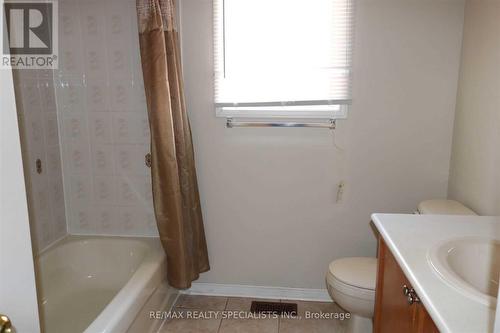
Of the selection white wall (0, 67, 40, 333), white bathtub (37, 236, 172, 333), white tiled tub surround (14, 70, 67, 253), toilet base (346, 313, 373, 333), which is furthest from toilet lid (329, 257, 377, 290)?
white tiled tub surround (14, 70, 67, 253)

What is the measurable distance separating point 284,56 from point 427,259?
1.55m

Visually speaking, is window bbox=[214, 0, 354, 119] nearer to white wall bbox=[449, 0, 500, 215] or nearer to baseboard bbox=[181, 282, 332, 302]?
white wall bbox=[449, 0, 500, 215]

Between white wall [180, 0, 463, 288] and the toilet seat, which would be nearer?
the toilet seat

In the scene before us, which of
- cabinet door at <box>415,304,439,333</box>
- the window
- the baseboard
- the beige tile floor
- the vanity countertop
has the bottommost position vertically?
the beige tile floor

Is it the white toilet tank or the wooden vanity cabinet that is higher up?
the white toilet tank

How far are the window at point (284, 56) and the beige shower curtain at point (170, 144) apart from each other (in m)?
0.32

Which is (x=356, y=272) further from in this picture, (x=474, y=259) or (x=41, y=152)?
(x=41, y=152)

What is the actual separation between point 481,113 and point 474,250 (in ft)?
3.12

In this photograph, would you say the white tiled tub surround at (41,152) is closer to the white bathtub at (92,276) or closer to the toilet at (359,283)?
the white bathtub at (92,276)

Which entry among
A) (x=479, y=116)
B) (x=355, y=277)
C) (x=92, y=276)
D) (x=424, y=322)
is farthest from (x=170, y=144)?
(x=479, y=116)

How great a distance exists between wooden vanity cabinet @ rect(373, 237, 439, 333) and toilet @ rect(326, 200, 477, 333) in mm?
295

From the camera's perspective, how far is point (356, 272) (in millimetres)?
2064

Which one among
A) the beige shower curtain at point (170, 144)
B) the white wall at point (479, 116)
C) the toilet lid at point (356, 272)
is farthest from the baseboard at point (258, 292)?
the white wall at point (479, 116)

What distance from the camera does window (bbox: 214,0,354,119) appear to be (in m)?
2.31
